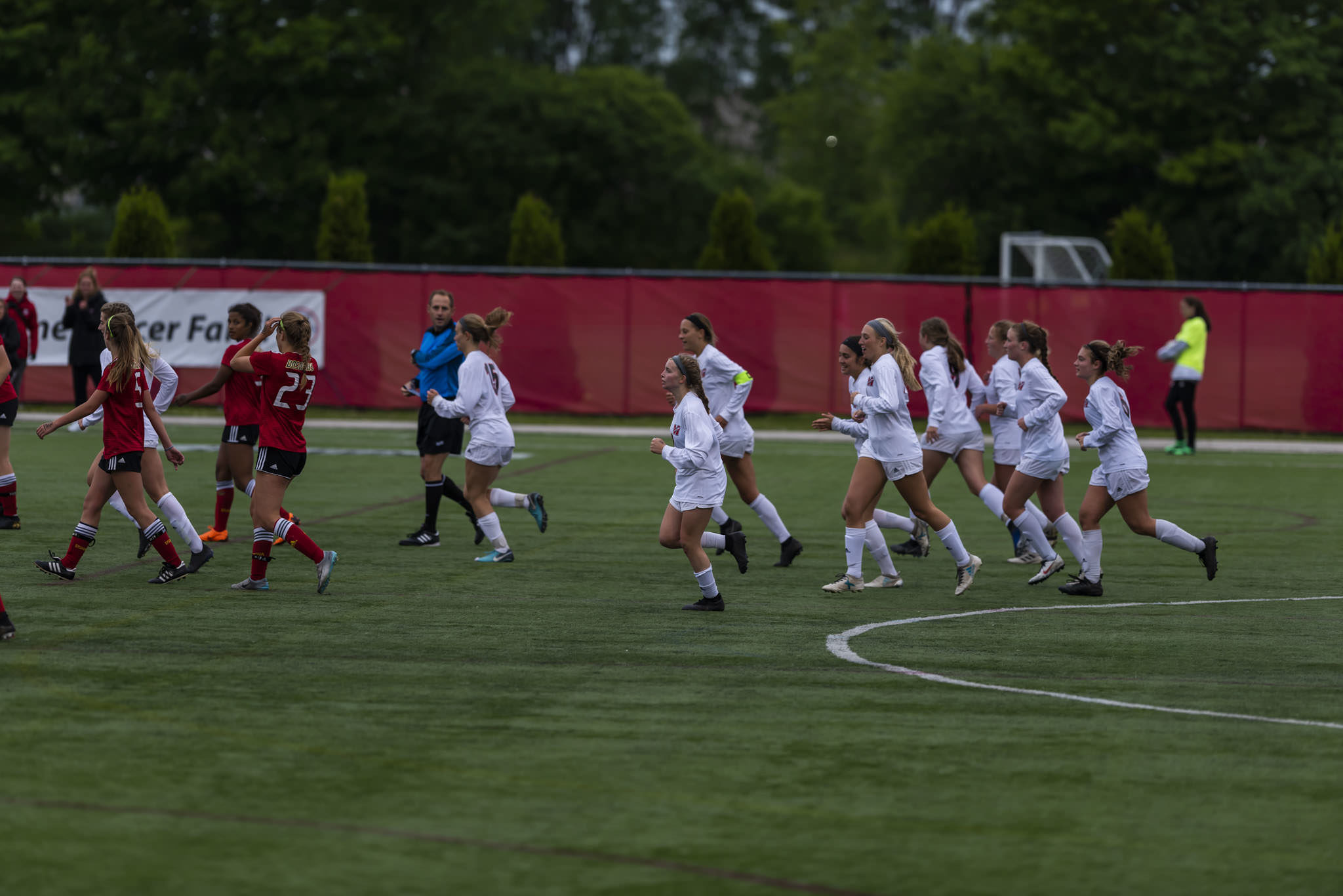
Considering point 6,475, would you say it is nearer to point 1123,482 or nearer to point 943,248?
point 1123,482

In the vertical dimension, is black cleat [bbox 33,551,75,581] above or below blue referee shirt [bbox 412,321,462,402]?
below

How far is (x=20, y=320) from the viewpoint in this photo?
2134cm

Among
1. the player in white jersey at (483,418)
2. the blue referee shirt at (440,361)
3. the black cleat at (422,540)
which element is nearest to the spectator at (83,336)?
the blue referee shirt at (440,361)

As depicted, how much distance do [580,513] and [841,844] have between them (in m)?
10.3

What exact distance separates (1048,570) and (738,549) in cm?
218

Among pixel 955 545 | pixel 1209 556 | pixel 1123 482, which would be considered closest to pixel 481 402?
pixel 955 545

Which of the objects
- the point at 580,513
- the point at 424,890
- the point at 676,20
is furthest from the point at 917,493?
the point at 676,20

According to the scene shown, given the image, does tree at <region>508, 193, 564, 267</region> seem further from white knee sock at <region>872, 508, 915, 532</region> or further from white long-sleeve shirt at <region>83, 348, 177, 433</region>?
white knee sock at <region>872, 508, 915, 532</region>

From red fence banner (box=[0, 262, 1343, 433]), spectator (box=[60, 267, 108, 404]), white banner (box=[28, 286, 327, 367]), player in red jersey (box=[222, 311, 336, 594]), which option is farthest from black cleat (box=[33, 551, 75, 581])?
white banner (box=[28, 286, 327, 367])

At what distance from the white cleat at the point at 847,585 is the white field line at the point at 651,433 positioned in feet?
44.1

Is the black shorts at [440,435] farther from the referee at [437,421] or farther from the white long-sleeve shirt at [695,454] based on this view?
the white long-sleeve shirt at [695,454]

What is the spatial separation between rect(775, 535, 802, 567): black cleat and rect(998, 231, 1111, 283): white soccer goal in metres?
23.9

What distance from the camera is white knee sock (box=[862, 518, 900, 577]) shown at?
37.3 feet

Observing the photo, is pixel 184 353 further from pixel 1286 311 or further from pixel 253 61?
pixel 253 61
